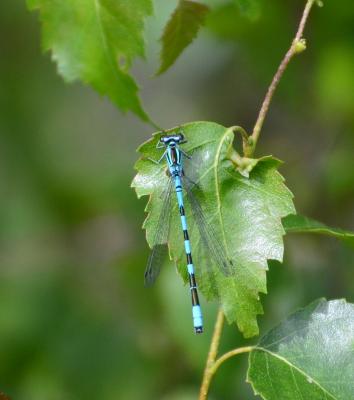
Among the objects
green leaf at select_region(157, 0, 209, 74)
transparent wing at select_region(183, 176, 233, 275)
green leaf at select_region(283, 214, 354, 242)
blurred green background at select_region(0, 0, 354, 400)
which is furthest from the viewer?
blurred green background at select_region(0, 0, 354, 400)

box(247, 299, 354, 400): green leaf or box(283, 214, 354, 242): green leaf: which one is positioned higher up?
box(283, 214, 354, 242): green leaf

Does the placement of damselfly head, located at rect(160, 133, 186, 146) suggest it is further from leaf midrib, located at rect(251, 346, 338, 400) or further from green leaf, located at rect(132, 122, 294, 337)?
leaf midrib, located at rect(251, 346, 338, 400)

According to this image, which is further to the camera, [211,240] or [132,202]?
[132,202]

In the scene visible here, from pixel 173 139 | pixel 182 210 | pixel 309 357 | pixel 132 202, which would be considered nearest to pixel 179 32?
pixel 173 139

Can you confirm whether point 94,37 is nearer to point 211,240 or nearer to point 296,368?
point 211,240

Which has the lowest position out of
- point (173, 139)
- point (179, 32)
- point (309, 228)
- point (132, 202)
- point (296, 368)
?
point (132, 202)

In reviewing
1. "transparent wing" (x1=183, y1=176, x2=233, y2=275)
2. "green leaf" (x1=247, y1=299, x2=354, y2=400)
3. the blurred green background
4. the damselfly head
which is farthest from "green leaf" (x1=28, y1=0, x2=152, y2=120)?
the blurred green background

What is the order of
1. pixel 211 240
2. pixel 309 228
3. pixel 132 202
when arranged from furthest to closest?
pixel 132 202 → pixel 309 228 → pixel 211 240
